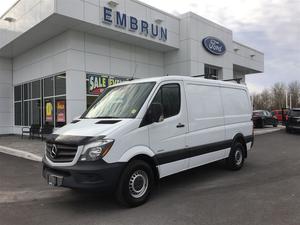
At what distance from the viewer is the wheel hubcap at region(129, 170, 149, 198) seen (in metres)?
4.97

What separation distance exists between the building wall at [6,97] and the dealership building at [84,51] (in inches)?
2.5

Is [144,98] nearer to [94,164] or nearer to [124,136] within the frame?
[124,136]

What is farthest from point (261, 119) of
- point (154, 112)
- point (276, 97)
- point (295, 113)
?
point (276, 97)

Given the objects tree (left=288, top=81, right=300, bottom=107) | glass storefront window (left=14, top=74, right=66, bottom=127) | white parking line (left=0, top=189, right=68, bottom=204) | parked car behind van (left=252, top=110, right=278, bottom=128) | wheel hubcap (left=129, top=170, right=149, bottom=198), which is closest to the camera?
wheel hubcap (left=129, top=170, right=149, bottom=198)

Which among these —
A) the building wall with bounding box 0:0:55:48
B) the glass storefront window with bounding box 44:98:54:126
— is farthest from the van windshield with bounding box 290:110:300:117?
the building wall with bounding box 0:0:55:48

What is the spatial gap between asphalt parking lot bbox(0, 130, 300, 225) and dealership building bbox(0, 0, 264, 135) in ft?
21.2

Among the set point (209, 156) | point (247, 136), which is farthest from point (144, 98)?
point (247, 136)

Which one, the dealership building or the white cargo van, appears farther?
the dealership building

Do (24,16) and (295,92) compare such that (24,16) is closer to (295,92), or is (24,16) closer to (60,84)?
(60,84)

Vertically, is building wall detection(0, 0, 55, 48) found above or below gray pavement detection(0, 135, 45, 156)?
above

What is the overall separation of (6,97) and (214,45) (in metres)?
15.3

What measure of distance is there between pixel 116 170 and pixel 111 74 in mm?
11674

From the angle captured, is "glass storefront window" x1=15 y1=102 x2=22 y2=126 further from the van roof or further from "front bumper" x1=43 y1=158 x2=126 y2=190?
"front bumper" x1=43 y1=158 x2=126 y2=190

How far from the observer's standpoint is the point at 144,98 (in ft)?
17.8
